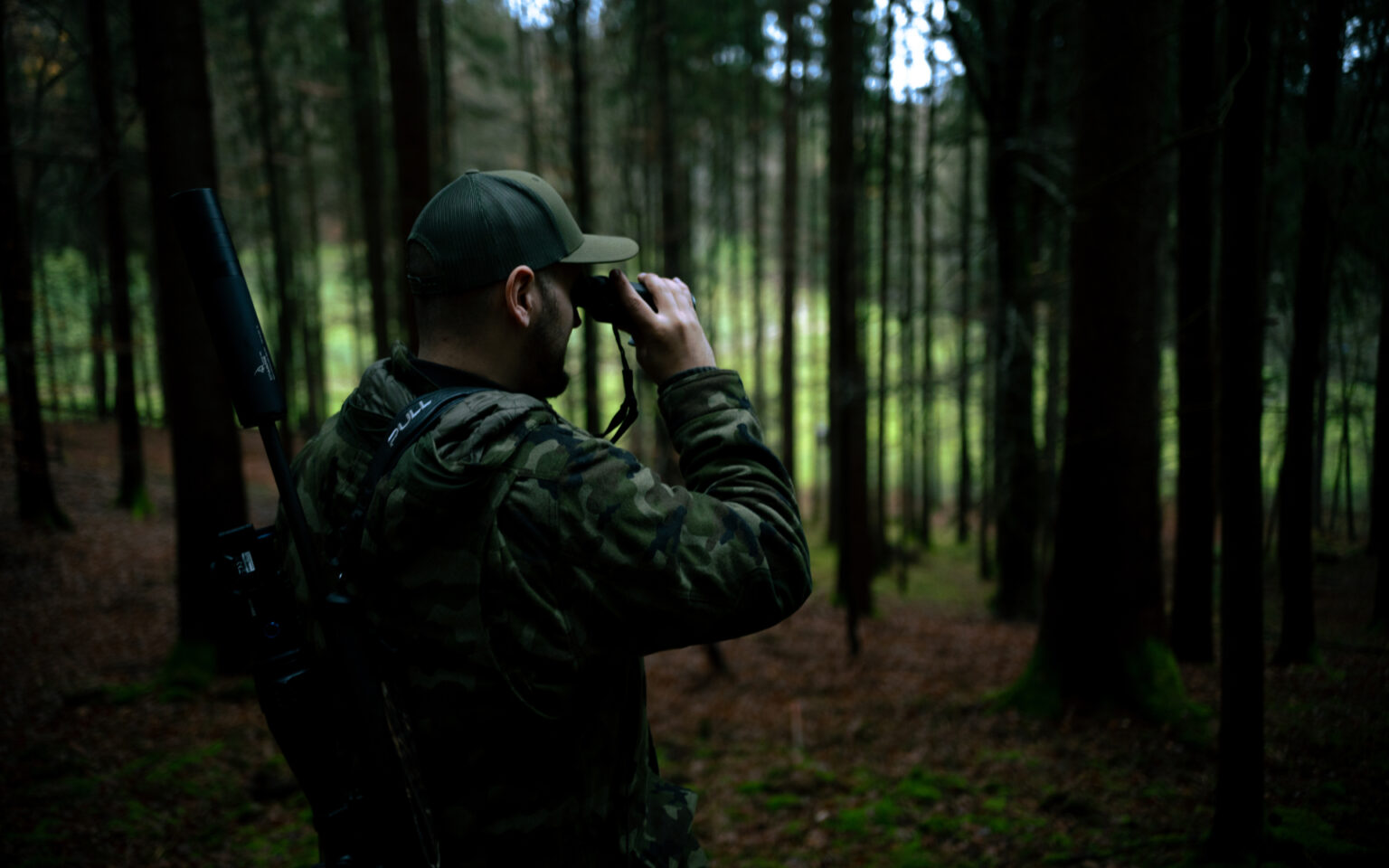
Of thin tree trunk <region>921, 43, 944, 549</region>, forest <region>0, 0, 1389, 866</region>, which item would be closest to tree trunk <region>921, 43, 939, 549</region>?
thin tree trunk <region>921, 43, 944, 549</region>

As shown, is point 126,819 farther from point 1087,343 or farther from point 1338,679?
point 1087,343

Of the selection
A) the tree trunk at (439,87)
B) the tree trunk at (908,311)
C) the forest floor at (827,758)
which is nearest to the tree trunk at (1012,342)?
the tree trunk at (908,311)

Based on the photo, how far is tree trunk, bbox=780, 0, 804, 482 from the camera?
535 inches

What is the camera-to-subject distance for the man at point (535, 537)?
1.45 metres

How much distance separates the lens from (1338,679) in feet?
11.0

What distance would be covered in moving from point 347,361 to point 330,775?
4360 cm

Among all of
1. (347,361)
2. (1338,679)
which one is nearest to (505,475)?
(1338,679)

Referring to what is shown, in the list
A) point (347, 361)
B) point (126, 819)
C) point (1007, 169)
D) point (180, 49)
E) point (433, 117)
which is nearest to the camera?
point (126, 819)

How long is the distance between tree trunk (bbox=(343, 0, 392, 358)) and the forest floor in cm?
506

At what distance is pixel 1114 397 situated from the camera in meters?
5.57

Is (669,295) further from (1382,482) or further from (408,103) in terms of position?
(408,103)

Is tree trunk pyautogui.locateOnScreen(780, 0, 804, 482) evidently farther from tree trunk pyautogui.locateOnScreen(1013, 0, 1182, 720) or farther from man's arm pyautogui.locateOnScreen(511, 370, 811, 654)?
man's arm pyautogui.locateOnScreen(511, 370, 811, 654)

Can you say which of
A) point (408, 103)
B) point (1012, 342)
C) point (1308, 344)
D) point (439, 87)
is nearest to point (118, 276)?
point (439, 87)

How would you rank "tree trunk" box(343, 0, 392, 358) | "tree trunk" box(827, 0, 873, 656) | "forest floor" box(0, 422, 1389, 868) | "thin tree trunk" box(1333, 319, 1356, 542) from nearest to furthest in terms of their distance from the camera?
1. "forest floor" box(0, 422, 1389, 868)
2. "thin tree trunk" box(1333, 319, 1356, 542)
3. "tree trunk" box(827, 0, 873, 656)
4. "tree trunk" box(343, 0, 392, 358)
